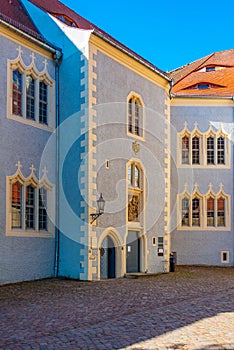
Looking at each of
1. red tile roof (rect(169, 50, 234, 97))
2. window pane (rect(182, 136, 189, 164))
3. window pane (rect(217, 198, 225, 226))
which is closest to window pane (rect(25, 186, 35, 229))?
window pane (rect(182, 136, 189, 164))

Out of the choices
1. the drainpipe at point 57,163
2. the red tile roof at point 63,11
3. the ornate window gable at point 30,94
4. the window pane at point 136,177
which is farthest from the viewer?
the red tile roof at point 63,11

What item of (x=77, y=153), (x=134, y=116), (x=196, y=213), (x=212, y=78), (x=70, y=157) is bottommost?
(x=196, y=213)

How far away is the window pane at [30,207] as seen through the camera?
17.3 meters

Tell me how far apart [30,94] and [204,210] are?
39.8 ft

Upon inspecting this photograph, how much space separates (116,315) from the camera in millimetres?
10781

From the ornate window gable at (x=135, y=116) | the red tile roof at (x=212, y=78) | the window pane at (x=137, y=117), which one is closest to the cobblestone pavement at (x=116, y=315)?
the ornate window gable at (x=135, y=116)

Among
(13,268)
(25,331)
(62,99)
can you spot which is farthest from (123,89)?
(25,331)

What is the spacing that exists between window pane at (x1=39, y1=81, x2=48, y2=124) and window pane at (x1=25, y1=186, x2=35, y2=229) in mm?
2629

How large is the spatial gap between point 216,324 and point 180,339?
1.52 metres

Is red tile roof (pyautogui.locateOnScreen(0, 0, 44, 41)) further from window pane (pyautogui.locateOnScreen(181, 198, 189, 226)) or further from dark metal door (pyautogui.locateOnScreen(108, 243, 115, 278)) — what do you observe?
window pane (pyautogui.locateOnScreen(181, 198, 189, 226))

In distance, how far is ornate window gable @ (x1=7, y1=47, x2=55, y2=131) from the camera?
56.0 ft

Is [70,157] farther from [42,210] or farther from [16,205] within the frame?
[16,205]

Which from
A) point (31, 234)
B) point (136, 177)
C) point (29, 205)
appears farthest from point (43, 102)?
point (136, 177)

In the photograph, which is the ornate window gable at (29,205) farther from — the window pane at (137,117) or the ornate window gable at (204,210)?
the ornate window gable at (204,210)
